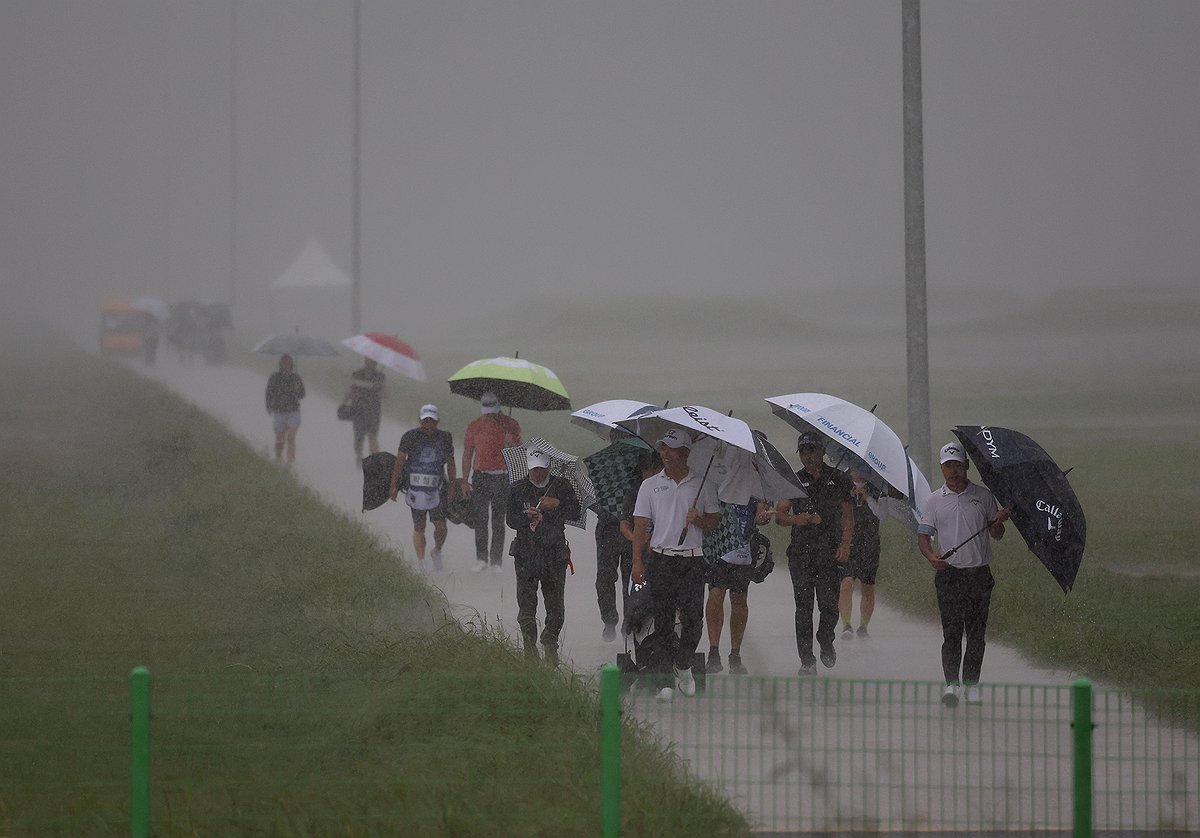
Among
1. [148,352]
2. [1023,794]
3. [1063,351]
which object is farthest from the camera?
[1063,351]

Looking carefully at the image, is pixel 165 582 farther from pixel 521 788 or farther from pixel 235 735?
pixel 521 788

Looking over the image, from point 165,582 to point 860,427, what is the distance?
7118mm

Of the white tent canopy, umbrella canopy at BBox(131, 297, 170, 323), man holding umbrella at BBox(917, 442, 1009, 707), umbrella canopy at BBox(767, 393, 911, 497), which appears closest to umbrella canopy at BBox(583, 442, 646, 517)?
umbrella canopy at BBox(767, 393, 911, 497)

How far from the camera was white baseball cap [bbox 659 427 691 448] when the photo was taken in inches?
400

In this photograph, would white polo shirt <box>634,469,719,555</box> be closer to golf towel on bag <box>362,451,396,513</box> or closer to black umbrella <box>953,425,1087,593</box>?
black umbrella <box>953,425,1087,593</box>

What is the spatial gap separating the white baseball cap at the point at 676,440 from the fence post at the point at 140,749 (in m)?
4.56

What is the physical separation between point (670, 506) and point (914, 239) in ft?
23.1

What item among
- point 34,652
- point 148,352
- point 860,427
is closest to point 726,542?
point 860,427

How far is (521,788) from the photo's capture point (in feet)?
23.6

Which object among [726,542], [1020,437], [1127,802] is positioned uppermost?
[1020,437]

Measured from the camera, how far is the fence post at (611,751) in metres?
6.12

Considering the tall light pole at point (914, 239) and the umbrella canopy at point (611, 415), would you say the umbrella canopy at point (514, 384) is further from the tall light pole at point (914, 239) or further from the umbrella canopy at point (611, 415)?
the tall light pole at point (914, 239)

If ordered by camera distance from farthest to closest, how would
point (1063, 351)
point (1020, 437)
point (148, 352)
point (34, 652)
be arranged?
point (1063, 351) → point (148, 352) → point (34, 652) → point (1020, 437)

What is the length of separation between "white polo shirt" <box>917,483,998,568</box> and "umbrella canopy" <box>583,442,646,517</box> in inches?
84.0
